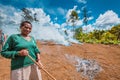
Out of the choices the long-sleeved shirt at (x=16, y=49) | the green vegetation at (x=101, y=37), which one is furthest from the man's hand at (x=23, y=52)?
the green vegetation at (x=101, y=37)

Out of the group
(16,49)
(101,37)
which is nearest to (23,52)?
(16,49)

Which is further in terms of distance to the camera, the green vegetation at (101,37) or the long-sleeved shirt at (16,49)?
the green vegetation at (101,37)

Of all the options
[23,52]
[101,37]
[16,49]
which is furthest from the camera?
[101,37]

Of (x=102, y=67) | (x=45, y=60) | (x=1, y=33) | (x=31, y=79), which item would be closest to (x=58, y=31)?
(x=1, y=33)

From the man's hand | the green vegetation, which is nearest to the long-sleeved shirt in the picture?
the man's hand

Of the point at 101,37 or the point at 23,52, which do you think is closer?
the point at 23,52

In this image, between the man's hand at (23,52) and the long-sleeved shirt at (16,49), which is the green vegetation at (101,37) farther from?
the man's hand at (23,52)

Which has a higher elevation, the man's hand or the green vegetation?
the green vegetation

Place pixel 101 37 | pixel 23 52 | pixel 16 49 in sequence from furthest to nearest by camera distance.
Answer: pixel 101 37, pixel 16 49, pixel 23 52

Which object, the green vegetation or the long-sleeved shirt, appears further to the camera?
the green vegetation

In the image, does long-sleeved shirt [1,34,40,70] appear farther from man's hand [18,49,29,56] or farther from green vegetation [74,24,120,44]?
green vegetation [74,24,120,44]

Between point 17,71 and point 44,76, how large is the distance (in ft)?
10.7

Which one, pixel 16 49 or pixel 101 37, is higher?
pixel 101 37

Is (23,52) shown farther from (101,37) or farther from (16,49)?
(101,37)
